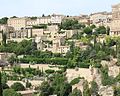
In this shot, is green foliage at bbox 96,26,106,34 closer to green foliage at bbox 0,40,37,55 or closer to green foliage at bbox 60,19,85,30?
green foliage at bbox 60,19,85,30

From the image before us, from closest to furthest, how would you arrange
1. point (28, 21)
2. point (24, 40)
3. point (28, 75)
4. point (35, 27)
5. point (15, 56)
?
point (28, 75)
point (15, 56)
point (24, 40)
point (35, 27)
point (28, 21)

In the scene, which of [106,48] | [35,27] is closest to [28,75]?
[106,48]

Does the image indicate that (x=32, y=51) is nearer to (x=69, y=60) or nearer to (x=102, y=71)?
(x=69, y=60)

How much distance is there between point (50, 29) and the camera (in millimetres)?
37438

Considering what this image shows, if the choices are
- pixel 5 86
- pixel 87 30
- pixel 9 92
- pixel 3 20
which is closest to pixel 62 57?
pixel 87 30

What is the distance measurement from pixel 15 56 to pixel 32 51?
35.9 inches

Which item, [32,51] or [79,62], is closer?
[79,62]

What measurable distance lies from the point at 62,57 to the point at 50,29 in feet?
26.6

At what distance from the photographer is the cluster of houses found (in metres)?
33.0

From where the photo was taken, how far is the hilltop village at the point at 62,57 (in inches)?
894

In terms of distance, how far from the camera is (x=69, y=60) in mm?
27781

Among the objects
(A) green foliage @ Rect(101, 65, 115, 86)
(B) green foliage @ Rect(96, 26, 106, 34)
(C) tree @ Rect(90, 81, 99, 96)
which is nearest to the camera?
(C) tree @ Rect(90, 81, 99, 96)

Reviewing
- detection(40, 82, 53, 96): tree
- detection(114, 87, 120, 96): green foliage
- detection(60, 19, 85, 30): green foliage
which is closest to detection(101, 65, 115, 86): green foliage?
detection(114, 87, 120, 96): green foliage

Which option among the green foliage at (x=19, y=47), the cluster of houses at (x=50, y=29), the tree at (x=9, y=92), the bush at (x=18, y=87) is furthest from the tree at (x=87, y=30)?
the tree at (x=9, y=92)
